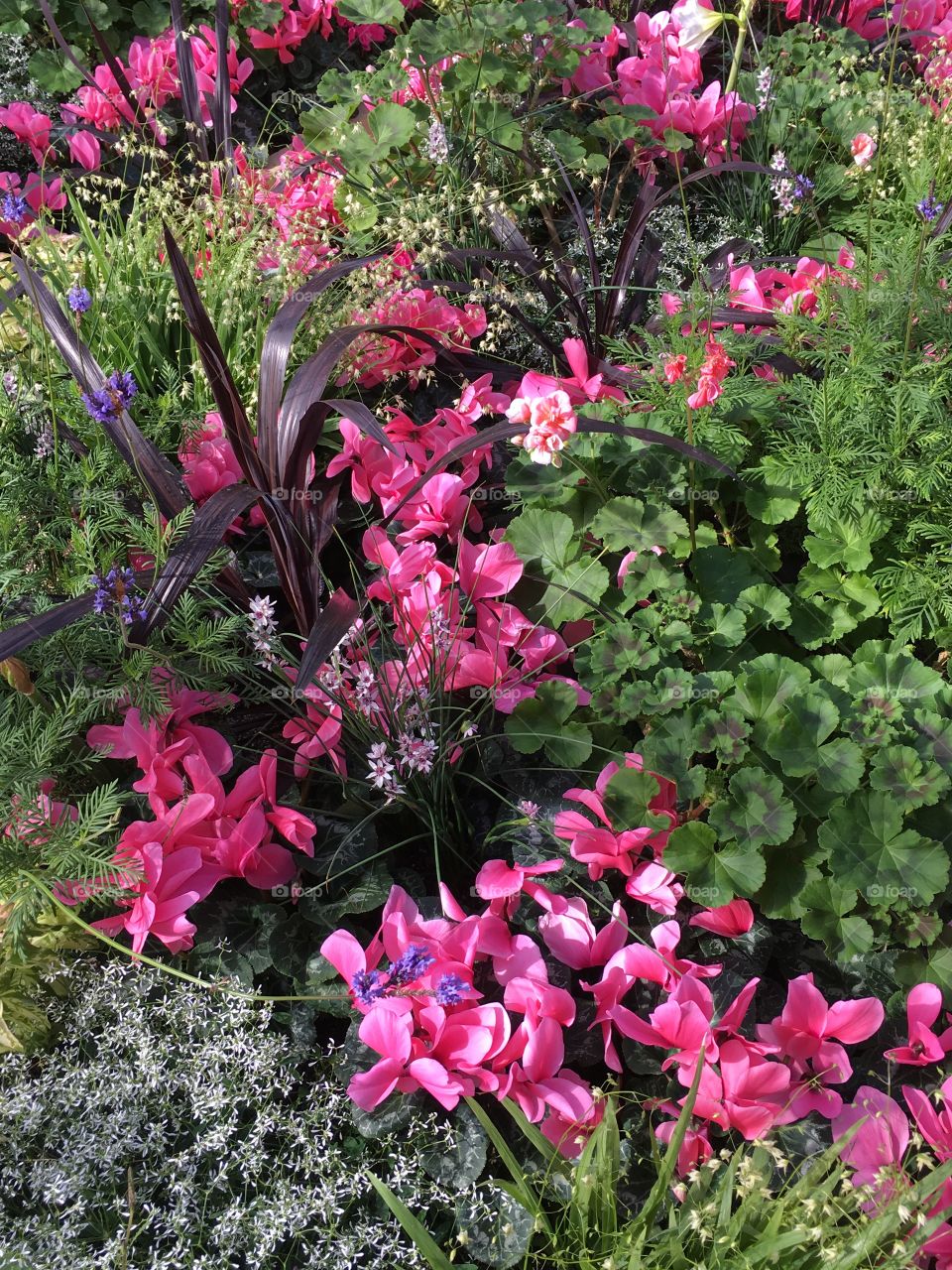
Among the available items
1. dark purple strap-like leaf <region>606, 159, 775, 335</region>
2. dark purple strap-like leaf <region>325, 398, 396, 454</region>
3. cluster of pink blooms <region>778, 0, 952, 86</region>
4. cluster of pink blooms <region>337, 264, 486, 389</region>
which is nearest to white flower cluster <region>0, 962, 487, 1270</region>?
dark purple strap-like leaf <region>325, 398, 396, 454</region>

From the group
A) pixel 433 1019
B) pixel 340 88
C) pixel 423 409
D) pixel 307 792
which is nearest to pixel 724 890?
pixel 433 1019

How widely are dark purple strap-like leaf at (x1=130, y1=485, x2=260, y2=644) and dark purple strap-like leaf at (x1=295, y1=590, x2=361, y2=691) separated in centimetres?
23

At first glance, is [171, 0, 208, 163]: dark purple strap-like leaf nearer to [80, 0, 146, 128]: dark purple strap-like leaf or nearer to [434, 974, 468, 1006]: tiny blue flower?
[80, 0, 146, 128]: dark purple strap-like leaf

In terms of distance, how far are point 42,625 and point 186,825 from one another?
0.40 m

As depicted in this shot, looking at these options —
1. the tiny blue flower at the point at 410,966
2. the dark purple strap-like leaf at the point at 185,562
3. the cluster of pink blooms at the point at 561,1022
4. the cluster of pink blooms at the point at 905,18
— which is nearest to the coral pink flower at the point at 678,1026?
the cluster of pink blooms at the point at 561,1022

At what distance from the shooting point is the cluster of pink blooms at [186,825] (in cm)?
162

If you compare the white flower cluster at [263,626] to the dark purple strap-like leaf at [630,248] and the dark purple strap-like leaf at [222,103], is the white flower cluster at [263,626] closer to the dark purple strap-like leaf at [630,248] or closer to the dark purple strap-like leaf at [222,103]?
the dark purple strap-like leaf at [630,248]

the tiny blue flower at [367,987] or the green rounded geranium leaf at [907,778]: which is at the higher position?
the tiny blue flower at [367,987]

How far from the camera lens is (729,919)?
1.69m

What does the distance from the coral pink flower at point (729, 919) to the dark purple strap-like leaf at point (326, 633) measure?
0.76 metres

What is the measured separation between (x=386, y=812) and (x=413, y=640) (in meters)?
0.33

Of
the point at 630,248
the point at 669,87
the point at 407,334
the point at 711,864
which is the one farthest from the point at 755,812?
the point at 669,87

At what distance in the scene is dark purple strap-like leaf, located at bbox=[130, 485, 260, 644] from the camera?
173 centimetres

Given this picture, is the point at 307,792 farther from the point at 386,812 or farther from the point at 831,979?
the point at 831,979
